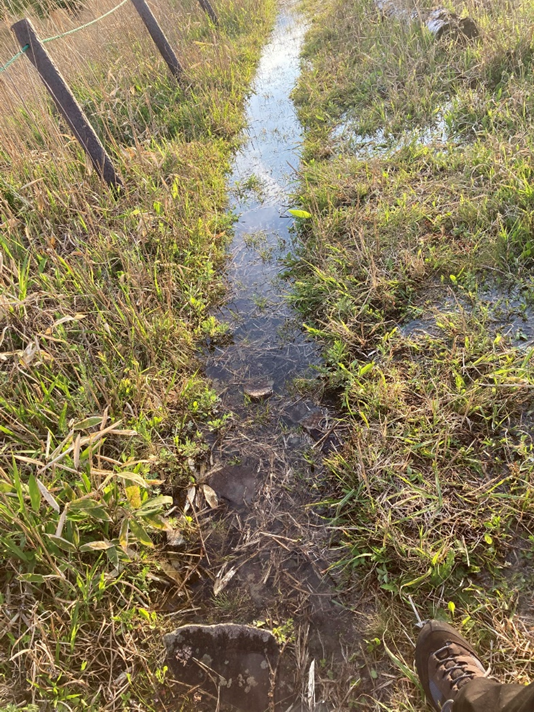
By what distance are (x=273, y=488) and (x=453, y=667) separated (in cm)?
101

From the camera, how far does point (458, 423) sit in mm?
2029

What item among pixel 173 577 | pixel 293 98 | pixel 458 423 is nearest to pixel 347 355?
pixel 458 423

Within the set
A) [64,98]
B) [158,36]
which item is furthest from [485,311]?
[158,36]

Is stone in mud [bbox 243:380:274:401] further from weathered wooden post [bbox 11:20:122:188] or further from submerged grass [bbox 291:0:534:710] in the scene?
weathered wooden post [bbox 11:20:122:188]

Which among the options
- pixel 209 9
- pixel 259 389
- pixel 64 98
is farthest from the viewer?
pixel 209 9

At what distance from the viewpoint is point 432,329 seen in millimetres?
2525

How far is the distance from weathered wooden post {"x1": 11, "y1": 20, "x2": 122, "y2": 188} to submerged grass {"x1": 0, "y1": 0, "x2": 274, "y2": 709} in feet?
0.48

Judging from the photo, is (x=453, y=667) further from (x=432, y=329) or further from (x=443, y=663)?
(x=432, y=329)

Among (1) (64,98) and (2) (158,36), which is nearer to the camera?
(1) (64,98)

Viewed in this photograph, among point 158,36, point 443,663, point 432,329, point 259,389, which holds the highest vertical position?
point 158,36

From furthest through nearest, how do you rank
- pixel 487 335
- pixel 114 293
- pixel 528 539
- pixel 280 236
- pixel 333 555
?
pixel 280 236 < pixel 114 293 < pixel 487 335 < pixel 333 555 < pixel 528 539

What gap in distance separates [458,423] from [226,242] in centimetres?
257

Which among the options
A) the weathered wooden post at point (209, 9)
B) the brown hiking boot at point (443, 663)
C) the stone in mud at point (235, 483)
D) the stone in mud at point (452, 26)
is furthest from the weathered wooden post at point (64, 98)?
the weathered wooden post at point (209, 9)

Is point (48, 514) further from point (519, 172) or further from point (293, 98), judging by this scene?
point (293, 98)
